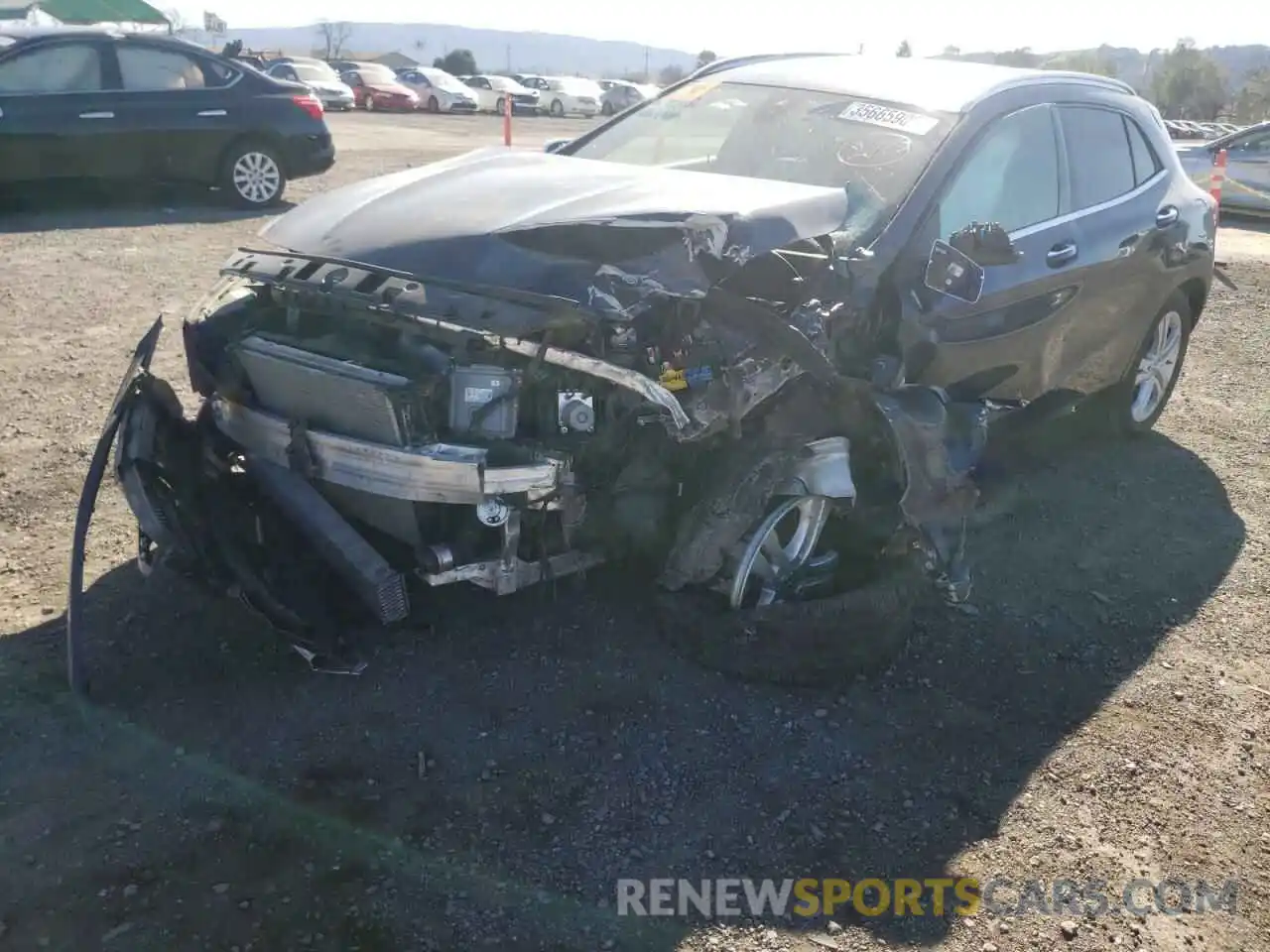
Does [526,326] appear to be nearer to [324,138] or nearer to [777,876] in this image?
[777,876]

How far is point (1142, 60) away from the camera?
216 feet

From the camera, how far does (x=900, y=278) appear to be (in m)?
3.84

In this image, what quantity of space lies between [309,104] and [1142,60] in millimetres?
67777

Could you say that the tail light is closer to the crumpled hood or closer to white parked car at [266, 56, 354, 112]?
the crumpled hood

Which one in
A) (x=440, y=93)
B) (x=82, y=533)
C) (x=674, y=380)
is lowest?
(x=82, y=533)

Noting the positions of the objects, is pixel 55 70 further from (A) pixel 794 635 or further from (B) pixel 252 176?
(A) pixel 794 635

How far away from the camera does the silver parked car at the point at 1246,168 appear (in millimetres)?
14312

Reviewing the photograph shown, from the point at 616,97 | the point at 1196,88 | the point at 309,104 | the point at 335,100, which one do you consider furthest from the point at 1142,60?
the point at 309,104

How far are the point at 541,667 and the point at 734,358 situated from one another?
1167 millimetres

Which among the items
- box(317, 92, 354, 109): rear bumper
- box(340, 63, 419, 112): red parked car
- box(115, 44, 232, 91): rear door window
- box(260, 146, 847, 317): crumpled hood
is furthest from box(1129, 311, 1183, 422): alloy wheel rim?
box(340, 63, 419, 112): red parked car

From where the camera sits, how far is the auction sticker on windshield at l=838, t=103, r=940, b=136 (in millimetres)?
4168

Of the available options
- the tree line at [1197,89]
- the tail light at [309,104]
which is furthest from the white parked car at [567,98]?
the tail light at [309,104]

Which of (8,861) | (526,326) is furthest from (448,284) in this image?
(8,861)

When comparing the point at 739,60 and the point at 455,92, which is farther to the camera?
the point at 455,92
